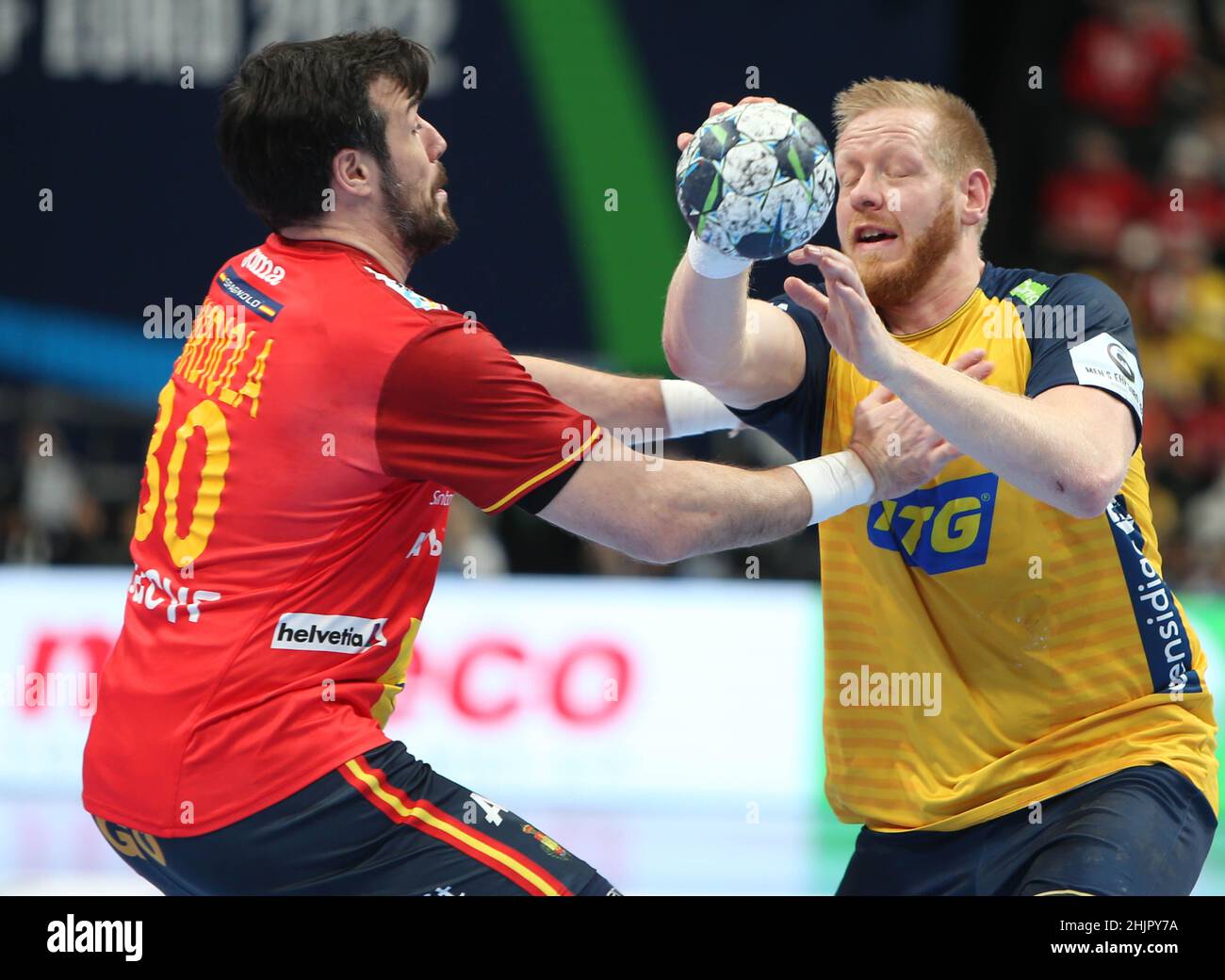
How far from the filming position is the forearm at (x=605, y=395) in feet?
15.9

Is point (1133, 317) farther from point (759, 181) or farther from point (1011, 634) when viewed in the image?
point (759, 181)

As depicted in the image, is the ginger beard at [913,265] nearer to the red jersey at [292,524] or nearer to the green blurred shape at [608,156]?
the red jersey at [292,524]

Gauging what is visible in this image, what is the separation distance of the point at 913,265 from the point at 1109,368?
0.65 metres

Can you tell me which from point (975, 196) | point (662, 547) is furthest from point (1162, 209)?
point (662, 547)

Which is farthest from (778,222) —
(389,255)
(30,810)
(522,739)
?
(30,810)

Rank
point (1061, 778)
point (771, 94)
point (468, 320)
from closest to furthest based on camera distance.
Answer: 1. point (468, 320)
2. point (1061, 778)
3. point (771, 94)

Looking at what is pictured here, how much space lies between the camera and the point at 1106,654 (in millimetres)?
4195

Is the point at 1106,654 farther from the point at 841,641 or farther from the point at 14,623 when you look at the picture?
the point at 14,623

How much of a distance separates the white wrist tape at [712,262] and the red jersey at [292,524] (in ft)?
2.13

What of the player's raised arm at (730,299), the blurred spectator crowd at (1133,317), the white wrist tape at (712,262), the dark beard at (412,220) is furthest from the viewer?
the blurred spectator crowd at (1133,317)

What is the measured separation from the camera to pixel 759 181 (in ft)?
12.6

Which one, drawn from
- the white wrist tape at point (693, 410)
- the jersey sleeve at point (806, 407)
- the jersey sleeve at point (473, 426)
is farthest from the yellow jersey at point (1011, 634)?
the jersey sleeve at point (473, 426)

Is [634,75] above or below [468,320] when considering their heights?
above

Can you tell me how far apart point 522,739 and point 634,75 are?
5.07 m
